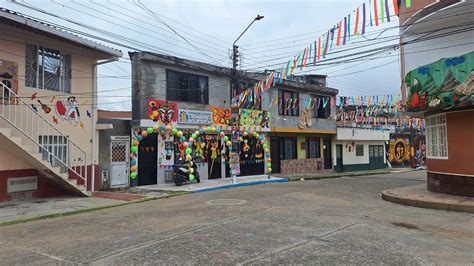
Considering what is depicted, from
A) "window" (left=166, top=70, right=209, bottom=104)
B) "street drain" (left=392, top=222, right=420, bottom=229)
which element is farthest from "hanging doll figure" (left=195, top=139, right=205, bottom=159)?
"street drain" (left=392, top=222, right=420, bottom=229)

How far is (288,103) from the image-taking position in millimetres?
24953

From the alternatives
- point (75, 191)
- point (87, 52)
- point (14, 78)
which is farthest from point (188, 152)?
point (14, 78)

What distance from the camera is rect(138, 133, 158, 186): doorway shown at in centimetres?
1722

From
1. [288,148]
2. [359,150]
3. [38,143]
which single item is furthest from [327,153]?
[38,143]

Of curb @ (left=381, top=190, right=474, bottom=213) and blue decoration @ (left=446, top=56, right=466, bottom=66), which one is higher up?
blue decoration @ (left=446, top=56, right=466, bottom=66)

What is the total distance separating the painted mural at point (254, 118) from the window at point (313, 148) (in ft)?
16.6

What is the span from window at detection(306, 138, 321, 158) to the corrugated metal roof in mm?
15801

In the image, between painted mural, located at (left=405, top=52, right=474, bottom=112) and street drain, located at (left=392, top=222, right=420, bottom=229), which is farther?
painted mural, located at (left=405, top=52, right=474, bottom=112)

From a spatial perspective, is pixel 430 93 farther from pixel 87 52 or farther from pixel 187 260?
pixel 87 52

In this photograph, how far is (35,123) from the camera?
519 inches

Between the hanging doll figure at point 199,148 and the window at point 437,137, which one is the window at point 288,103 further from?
the window at point 437,137

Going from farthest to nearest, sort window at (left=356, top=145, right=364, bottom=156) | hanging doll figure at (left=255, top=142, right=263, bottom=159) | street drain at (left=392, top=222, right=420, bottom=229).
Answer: window at (left=356, top=145, right=364, bottom=156)
hanging doll figure at (left=255, top=142, right=263, bottom=159)
street drain at (left=392, top=222, right=420, bottom=229)

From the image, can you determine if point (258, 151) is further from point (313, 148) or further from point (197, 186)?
point (197, 186)

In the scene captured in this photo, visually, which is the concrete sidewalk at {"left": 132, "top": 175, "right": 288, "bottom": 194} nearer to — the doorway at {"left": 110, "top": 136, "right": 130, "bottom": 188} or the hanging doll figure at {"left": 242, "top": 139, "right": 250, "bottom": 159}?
the doorway at {"left": 110, "top": 136, "right": 130, "bottom": 188}
